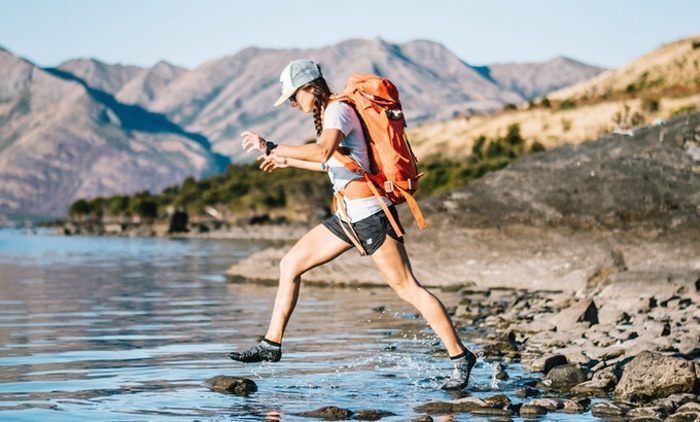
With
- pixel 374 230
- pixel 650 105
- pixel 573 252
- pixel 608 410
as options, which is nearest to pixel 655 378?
pixel 608 410

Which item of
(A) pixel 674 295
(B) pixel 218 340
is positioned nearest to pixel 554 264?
(A) pixel 674 295

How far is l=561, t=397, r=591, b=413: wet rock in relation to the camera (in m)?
9.20

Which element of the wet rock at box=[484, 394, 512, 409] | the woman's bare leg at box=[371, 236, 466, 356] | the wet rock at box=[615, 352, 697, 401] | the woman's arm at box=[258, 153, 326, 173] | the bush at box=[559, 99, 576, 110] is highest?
the bush at box=[559, 99, 576, 110]

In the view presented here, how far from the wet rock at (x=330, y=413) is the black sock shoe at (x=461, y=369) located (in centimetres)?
139

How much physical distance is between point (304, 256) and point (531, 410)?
2.29m

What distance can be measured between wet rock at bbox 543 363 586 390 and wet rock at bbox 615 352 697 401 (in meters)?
0.71

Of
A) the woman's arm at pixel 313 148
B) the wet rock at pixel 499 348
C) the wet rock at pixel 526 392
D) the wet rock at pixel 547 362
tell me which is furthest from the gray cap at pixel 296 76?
the wet rock at pixel 499 348

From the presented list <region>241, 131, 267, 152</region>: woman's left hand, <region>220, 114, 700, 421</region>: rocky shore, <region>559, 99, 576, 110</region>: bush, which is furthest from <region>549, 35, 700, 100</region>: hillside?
<region>241, 131, 267, 152</region>: woman's left hand

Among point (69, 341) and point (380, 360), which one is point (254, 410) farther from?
point (69, 341)

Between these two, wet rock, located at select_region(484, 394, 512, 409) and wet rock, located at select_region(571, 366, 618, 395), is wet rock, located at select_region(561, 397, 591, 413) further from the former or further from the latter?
wet rock, located at select_region(571, 366, 618, 395)

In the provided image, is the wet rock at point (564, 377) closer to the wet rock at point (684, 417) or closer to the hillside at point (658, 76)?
the wet rock at point (684, 417)

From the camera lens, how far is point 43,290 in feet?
90.4

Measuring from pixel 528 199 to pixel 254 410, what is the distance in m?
14.2

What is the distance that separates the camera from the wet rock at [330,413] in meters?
8.91
